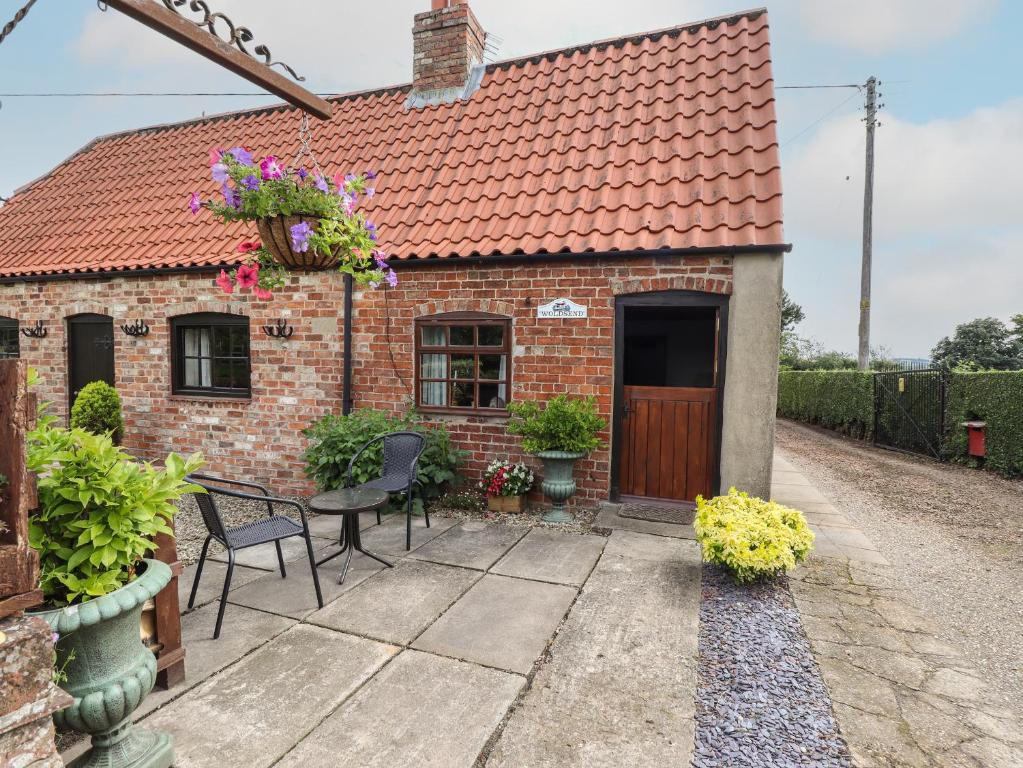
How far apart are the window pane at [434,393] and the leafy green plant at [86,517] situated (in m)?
4.21

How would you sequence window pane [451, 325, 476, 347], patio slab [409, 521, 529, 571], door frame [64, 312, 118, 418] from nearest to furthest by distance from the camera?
patio slab [409, 521, 529, 571] < window pane [451, 325, 476, 347] < door frame [64, 312, 118, 418]

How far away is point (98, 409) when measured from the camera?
716 cm

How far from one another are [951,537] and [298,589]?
20.4 feet

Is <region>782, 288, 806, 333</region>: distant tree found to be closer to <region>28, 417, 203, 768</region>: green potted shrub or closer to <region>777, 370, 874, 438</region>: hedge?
<region>777, 370, 874, 438</region>: hedge

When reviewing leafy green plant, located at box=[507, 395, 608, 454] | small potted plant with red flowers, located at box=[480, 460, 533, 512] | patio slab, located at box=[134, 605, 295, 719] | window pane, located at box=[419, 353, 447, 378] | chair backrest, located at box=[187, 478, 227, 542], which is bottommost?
patio slab, located at box=[134, 605, 295, 719]

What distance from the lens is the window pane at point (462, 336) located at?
607 cm

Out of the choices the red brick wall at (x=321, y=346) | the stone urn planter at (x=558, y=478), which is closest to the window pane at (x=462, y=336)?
the red brick wall at (x=321, y=346)

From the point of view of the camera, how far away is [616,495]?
5750 millimetres

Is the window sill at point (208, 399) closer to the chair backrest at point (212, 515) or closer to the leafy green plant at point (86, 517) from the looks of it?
the chair backrest at point (212, 515)

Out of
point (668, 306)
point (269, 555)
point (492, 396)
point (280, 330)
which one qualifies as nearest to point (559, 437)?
point (492, 396)

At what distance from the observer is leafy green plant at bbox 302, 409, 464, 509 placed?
5512 millimetres

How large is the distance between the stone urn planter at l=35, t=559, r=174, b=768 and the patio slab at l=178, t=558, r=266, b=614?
1.47 m

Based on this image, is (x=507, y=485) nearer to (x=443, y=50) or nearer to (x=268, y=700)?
(x=268, y=700)

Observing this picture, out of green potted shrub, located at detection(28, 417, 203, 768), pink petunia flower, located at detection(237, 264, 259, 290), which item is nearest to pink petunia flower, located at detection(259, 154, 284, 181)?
pink petunia flower, located at detection(237, 264, 259, 290)
